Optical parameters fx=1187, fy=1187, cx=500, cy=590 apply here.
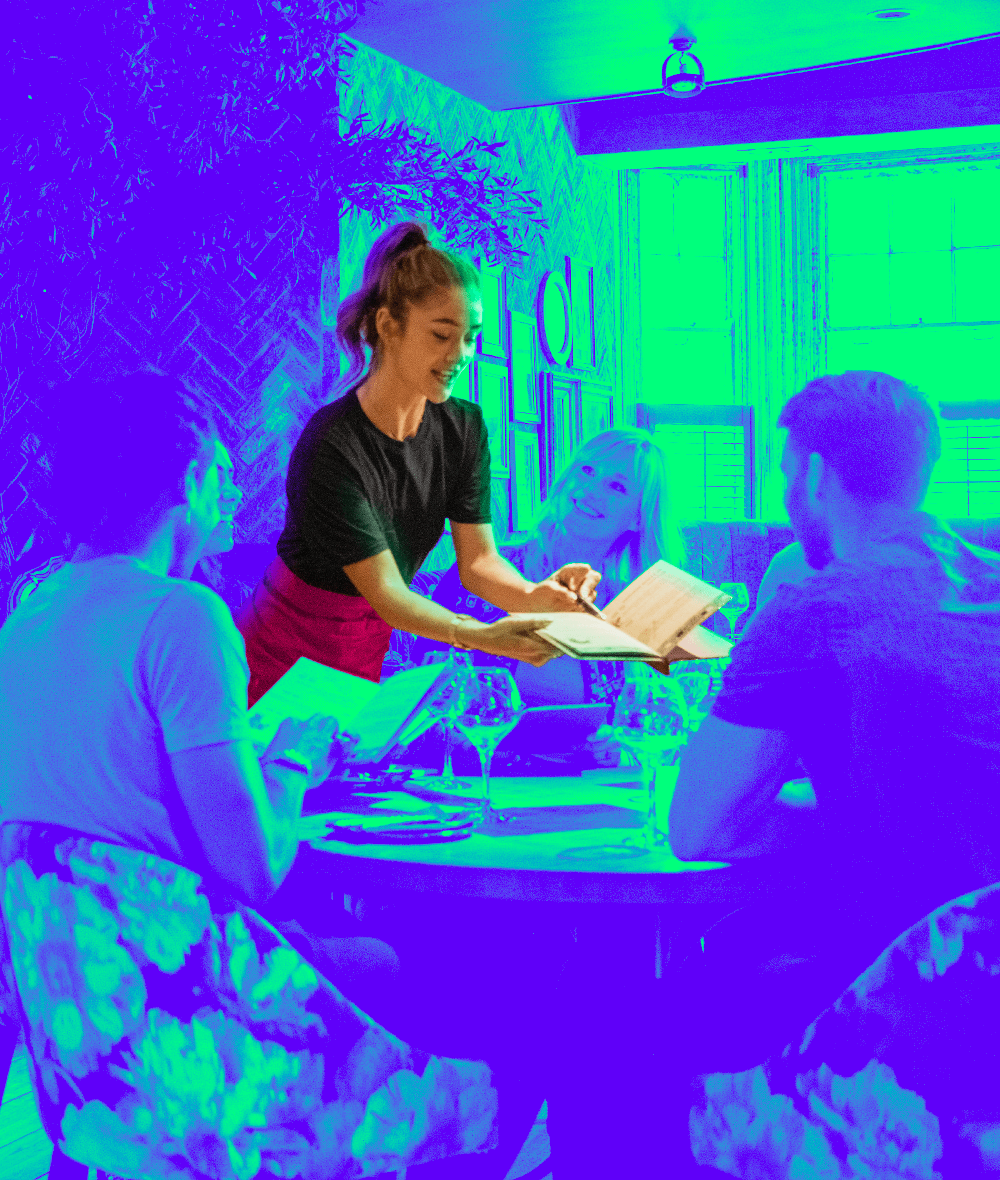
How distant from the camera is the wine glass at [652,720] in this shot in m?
1.88

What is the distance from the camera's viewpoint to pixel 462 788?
177cm

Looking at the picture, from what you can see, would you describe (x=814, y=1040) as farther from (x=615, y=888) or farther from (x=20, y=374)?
(x=20, y=374)

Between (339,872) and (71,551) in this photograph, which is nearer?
(339,872)

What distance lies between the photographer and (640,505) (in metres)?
2.14

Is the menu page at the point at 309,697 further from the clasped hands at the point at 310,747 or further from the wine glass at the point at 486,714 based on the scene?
the wine glass at the point at 486,714

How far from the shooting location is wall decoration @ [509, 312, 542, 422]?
2158 mm

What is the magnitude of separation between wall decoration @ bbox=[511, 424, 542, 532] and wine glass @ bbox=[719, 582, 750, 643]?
391 mm

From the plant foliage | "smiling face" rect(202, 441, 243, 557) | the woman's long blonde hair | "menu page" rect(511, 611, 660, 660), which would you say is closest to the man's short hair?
the woman's long blonde hair

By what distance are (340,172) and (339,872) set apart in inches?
49.3

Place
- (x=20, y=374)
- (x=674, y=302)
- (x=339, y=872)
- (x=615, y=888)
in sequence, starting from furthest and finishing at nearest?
1. (x=20, y=374)
2. (x=674, y=302)
3. (x=339, y=872)
4. (x=615, y=888)

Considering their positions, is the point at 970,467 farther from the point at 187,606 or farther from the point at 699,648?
the point at 187,606

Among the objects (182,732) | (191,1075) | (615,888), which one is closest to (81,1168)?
(191,1075)

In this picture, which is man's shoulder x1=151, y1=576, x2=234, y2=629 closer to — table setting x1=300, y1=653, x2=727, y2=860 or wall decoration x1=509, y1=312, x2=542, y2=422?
table setting x1=300, y1=653, x2=727, y2=860

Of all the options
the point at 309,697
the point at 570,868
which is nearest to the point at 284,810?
the point at 309,697
